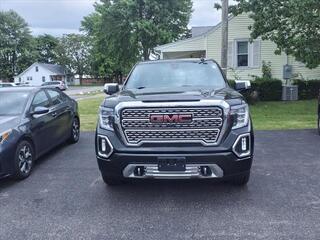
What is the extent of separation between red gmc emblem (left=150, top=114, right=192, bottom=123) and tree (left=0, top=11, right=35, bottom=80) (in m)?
87.5

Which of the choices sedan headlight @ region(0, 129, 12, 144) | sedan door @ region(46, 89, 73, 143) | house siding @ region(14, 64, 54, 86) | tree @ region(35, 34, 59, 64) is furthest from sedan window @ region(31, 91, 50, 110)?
tree @ region(35, 34, 59, 64)

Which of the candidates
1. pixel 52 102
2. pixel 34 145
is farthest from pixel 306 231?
pixel 52 102

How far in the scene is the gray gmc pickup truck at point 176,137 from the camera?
4.73 metres

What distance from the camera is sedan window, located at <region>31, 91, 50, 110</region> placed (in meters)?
7.24

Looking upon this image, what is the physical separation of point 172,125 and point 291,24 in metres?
11.3

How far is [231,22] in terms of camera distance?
811 inches

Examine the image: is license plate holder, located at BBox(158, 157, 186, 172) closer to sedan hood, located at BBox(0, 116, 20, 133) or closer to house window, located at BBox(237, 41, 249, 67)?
sedan hood, located at BBox(0, 116, 20, 133)

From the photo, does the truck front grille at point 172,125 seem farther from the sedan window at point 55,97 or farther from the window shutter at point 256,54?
the window shutter at point 256,54

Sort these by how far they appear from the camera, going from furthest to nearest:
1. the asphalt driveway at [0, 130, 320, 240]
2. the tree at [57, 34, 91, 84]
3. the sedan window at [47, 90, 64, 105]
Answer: the tree at [57, 34, 91, 84]
the sedan window at [47, 90, 64, 105]
the asphalt driveway at [0, 130, 320, 240]

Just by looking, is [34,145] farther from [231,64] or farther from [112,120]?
[231,64]

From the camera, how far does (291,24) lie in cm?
1454

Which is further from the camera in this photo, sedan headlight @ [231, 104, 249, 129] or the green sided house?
the green sided house

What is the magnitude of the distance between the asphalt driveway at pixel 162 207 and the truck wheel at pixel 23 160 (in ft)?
0.49

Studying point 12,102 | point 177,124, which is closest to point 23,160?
point 12,102
